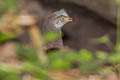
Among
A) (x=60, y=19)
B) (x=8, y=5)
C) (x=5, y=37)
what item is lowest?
(x=5, y=37)

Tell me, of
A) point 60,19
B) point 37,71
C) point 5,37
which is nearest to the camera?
point 37,71

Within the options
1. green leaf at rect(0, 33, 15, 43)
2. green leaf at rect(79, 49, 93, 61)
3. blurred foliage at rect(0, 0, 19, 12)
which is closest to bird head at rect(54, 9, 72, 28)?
blurred foliage at rect(0, 0, 19, 12)

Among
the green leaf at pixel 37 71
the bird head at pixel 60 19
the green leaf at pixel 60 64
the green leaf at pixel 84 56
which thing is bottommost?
the green leaf at pixel 37 71

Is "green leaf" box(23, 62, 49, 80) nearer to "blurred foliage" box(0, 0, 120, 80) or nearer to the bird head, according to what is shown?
"blurred foliage" box(0, 0, 120, 80)

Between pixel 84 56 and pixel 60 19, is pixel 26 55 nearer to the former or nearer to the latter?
pixel 84 56

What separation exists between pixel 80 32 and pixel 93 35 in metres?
0.21

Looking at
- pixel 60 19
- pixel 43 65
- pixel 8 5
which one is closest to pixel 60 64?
pixel 43 65

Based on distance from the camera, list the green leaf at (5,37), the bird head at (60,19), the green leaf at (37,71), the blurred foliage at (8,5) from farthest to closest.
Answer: the bird head at (60,19) < the blurred foliage at (8,5) < the green leaf at (5,37) < the green leaf at (37,71)

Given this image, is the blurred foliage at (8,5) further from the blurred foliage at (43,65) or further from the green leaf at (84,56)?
the green leaf at (84,56)

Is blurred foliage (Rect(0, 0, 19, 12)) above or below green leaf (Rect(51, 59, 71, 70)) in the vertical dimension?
above

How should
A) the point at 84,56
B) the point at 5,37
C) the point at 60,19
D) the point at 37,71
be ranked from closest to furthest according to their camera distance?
the point at 37,71
the point at 5,37
the point at 84,56
the point at 60,19

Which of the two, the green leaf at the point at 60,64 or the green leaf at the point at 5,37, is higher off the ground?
the green leaf at the point at 5,37

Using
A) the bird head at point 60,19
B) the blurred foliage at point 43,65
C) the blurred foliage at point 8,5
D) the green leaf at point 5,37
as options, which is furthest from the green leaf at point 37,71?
the bird head at point 60,19

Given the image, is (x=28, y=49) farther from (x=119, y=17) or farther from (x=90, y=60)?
(x=119, y=17)
